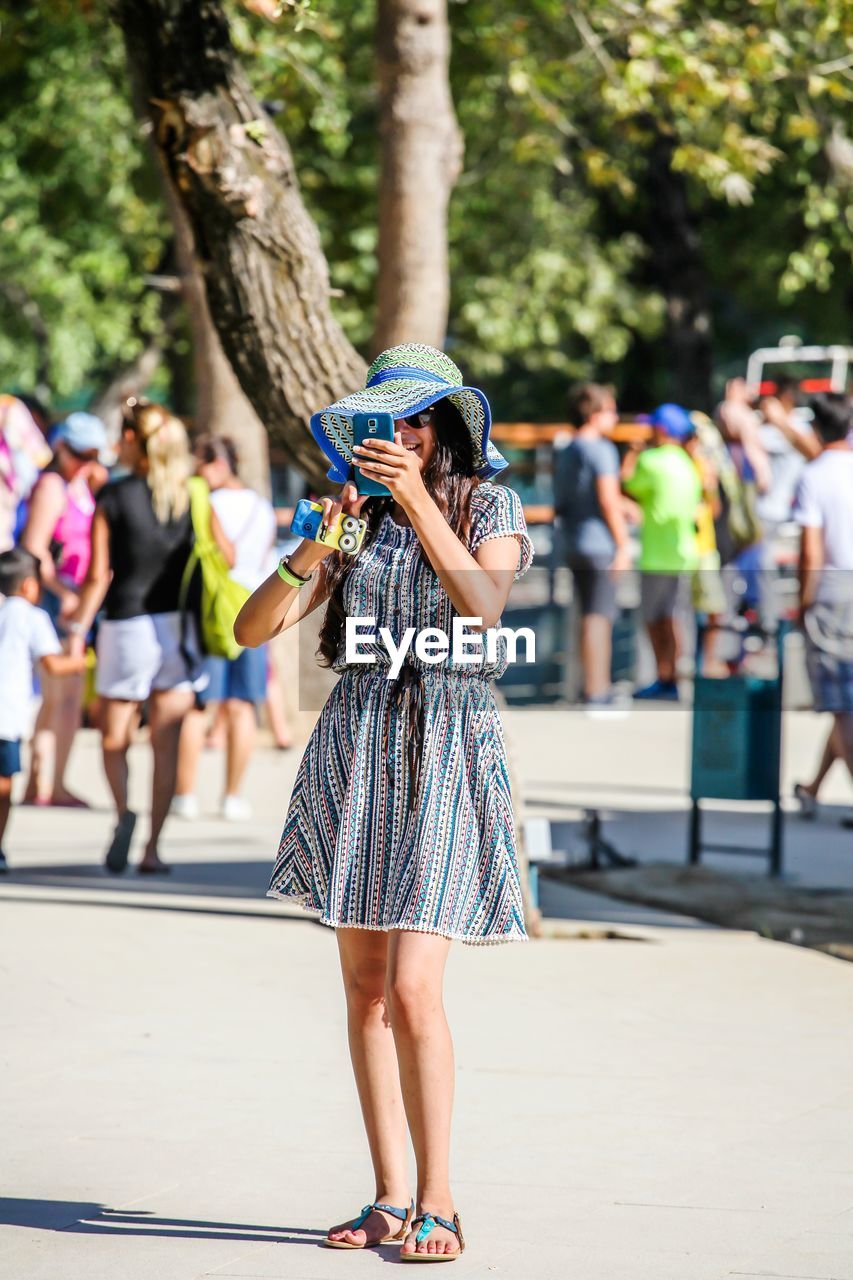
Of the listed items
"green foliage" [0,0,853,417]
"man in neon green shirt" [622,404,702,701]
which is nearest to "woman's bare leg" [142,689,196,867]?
"green foliage" [0,0,853,417]

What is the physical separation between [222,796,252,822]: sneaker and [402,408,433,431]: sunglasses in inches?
231

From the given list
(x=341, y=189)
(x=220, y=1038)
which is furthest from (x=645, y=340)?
(x=220, y=1038)

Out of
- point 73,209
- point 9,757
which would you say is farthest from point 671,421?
point 73,209

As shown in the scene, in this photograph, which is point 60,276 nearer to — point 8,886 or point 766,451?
point 766,451

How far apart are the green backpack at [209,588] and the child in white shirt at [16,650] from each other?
24.8 inches

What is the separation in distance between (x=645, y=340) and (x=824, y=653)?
2536 cm

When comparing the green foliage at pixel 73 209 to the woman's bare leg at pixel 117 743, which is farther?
the green foliage at pixel 73 209

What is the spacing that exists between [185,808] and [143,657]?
1460 mm

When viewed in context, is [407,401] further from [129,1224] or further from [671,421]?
[671,421]

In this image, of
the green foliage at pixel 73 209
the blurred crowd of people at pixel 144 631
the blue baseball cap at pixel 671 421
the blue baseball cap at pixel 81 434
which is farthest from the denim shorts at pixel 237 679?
the green foliage at pixel 73 209

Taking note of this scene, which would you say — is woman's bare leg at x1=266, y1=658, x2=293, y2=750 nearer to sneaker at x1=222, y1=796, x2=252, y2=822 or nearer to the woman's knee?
sneaker at x1=222, y1=796, x2=252, y2=822

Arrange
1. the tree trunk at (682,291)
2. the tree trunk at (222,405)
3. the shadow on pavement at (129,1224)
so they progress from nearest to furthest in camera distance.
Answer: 1. the shadow on pavement at (129,1224)
2. the tree trunk at (222,405)
3. the tree trunk at (682,291)

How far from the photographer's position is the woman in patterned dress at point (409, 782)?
395 centimetres

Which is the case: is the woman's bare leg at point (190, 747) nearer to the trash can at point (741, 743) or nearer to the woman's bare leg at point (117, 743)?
the woman's bare leg at point (117, 743)
